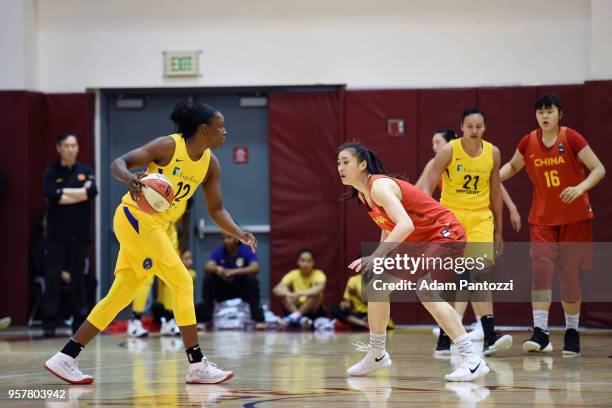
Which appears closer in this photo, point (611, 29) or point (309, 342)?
point (309, 342)

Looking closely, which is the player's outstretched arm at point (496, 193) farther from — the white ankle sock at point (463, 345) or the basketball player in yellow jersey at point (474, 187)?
the white ankle sock at point (463, 345)

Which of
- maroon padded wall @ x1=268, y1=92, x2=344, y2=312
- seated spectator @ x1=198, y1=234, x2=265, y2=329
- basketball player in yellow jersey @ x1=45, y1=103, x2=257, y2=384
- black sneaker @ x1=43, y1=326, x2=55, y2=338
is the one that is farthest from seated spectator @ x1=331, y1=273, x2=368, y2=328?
basketball player in yellow jersey @ x1=45, y1=103, x2=257, y2=384

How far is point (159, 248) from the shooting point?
6.16 metres

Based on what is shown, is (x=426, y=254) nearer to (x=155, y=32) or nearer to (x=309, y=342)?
(x=309, y=342)

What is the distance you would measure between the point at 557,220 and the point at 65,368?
445 cm

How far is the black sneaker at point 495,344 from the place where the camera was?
8.16 metres

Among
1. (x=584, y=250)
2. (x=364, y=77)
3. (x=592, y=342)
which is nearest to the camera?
(x=584, y=250)

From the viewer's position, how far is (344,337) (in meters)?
10.6

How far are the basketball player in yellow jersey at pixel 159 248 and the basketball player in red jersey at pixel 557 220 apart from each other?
10.7 ft

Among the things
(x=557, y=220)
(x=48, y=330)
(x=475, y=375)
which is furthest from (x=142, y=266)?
(x=48, y=330)

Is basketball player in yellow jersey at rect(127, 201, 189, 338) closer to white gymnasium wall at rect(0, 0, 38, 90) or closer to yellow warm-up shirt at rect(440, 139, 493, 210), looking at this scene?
white gymnasium wall at rect(0, 0, 38, 90)

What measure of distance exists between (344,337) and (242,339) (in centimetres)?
114

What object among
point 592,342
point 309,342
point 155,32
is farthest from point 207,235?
point 592,342

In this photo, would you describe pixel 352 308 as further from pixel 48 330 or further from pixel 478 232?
pixel 478 232
